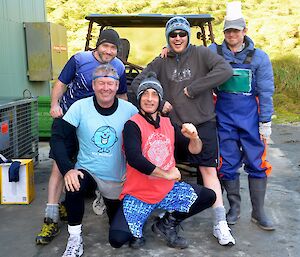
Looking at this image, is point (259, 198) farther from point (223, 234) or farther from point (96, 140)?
point (96, 140)

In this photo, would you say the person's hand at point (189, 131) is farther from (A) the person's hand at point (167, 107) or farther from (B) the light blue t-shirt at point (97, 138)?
(B) the light blue t-shirt at point (97, 138)

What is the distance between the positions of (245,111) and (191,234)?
111 cm

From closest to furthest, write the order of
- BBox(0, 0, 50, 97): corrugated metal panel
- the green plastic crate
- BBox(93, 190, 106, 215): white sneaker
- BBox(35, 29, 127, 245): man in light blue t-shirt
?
1. BBox(35, 29, 127, 245): man in light blue t-shirt
2. BBox(93, 190, 106, 215): white sneaker
3. the green plastic crate
4. BBox(0, 0, 50, 97): corrugated metal panel

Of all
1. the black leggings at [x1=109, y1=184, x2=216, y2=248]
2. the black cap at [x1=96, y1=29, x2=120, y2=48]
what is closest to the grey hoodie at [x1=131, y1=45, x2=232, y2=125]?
the black cap at [x1=96, y1=29, x2=120, y2=48]

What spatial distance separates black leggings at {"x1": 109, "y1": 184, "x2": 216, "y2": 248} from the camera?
3.20 meters

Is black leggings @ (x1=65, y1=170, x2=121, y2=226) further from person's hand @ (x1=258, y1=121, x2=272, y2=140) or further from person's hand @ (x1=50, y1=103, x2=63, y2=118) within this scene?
person's hand @ (x1=258, y1=121, x2=272, y2=140)

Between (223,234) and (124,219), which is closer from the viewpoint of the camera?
(124,219)

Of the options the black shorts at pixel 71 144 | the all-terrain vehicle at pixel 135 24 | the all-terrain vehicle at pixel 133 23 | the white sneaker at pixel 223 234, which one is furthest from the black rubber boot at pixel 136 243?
the all-terrain vehicle at pixel 133 23

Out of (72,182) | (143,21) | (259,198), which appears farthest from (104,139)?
(143,21)

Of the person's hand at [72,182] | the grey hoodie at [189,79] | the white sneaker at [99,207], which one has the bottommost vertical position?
the white sneaker at [99,207]

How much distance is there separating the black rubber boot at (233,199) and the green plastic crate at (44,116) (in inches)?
165

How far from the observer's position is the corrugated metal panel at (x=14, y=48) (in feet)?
24.8

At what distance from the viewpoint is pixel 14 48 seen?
26.7ft

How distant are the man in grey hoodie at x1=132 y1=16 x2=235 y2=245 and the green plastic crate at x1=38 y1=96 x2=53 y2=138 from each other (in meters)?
4.05
